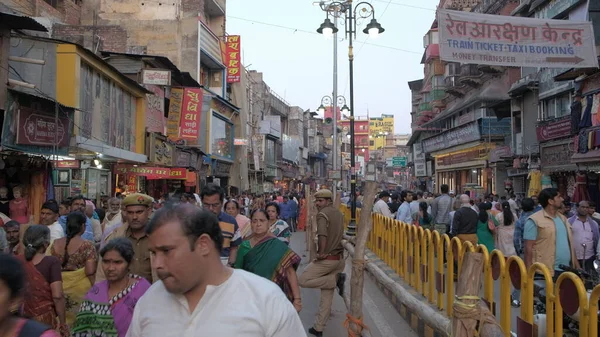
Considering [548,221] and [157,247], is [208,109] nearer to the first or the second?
[548,221]

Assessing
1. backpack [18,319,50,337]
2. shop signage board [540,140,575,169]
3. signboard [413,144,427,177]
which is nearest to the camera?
backpack [18,319,50,337]

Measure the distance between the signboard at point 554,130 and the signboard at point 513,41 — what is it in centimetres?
1071

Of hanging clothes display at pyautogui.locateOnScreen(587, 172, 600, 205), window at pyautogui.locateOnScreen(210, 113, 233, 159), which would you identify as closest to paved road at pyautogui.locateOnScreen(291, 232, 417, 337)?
hanging clothes display at pyautogui.locateOnScreen(587, 172, 600, 205)

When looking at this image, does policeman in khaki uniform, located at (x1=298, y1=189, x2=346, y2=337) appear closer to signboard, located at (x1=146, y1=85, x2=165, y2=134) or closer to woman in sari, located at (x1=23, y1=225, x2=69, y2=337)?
woman in sari, located at (x1=23, y1=225, x2=69, y2=337)

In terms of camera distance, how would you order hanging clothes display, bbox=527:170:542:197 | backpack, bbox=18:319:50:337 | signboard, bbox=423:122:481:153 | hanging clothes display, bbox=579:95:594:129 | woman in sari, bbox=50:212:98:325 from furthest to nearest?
signboard, bbox=423:122:481:153, hanging clothes display, bbox=527:170:542:197, hanging clothes display, bbox=579:95:594:129, woman in sari, bbox=50:212:98:325, backpack, bbox=18:319:50:337

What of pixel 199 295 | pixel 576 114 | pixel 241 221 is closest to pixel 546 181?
pixel 576 114

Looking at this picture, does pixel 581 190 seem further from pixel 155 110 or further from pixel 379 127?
pixel 379 127

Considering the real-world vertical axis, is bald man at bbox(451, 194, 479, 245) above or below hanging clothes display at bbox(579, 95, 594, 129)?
below

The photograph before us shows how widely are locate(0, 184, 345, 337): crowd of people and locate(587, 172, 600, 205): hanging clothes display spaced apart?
43.6ft

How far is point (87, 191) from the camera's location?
16.7 m

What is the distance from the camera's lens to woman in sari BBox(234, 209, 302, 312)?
4965 millimetres

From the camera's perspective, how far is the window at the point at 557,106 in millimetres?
20766

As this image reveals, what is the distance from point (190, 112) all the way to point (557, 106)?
14.9 meters

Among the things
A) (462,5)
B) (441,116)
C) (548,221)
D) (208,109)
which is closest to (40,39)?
(548,221)
